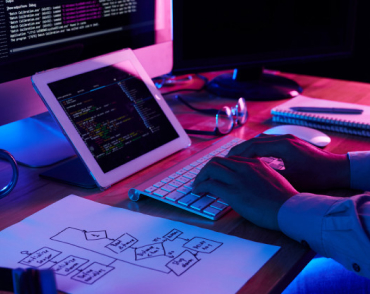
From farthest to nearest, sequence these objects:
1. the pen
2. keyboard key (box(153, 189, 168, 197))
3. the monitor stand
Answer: the monitor stand
the pen
keyboard key (box(153, 189, 168, 197))

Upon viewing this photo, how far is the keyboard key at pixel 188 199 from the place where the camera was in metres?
0.80

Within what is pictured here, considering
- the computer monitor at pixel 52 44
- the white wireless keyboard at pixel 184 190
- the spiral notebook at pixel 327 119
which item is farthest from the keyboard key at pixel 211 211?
the spiral notebook at pixel 327 119

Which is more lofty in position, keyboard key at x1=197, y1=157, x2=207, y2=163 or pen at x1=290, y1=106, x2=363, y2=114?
pen at x1=290, y1=106, x2=363, y2=114

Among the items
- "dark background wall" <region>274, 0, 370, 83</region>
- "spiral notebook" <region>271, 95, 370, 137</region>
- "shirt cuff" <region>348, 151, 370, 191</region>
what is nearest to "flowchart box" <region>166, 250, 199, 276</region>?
"shirt cuff" <region>348, 151, 370, 191</region>

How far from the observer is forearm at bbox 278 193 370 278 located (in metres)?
0.71

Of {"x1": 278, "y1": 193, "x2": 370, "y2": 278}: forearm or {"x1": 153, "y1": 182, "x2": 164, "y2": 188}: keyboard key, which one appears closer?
{"x1": 278, "y1": 193, "x2": 370, "y2": 278}: forearm

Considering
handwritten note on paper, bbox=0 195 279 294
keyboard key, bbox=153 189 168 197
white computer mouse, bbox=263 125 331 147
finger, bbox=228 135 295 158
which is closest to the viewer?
handwritten note on paper, bbox=0 195 279 294

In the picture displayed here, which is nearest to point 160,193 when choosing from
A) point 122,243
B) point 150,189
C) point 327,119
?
point 150,189

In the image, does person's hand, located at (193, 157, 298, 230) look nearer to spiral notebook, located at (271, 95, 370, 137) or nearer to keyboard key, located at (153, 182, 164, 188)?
keyboard key, located at (153, 182, 164, 188)

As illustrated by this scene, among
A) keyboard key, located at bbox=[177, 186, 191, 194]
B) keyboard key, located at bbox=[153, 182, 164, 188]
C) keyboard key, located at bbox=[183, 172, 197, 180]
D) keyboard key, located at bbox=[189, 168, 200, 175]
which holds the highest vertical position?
keyboard key, located at bbox=[189, 168, 200, 175]

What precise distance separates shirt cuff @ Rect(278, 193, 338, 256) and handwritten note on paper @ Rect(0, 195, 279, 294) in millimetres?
51

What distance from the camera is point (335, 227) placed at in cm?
73

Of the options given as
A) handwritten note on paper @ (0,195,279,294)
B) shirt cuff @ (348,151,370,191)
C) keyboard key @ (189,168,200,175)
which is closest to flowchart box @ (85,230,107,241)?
handwritten note on paper @ (0,195,279,294)

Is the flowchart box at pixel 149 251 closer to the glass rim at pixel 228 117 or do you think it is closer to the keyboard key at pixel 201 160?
the keyboard key at pixel 201 160
